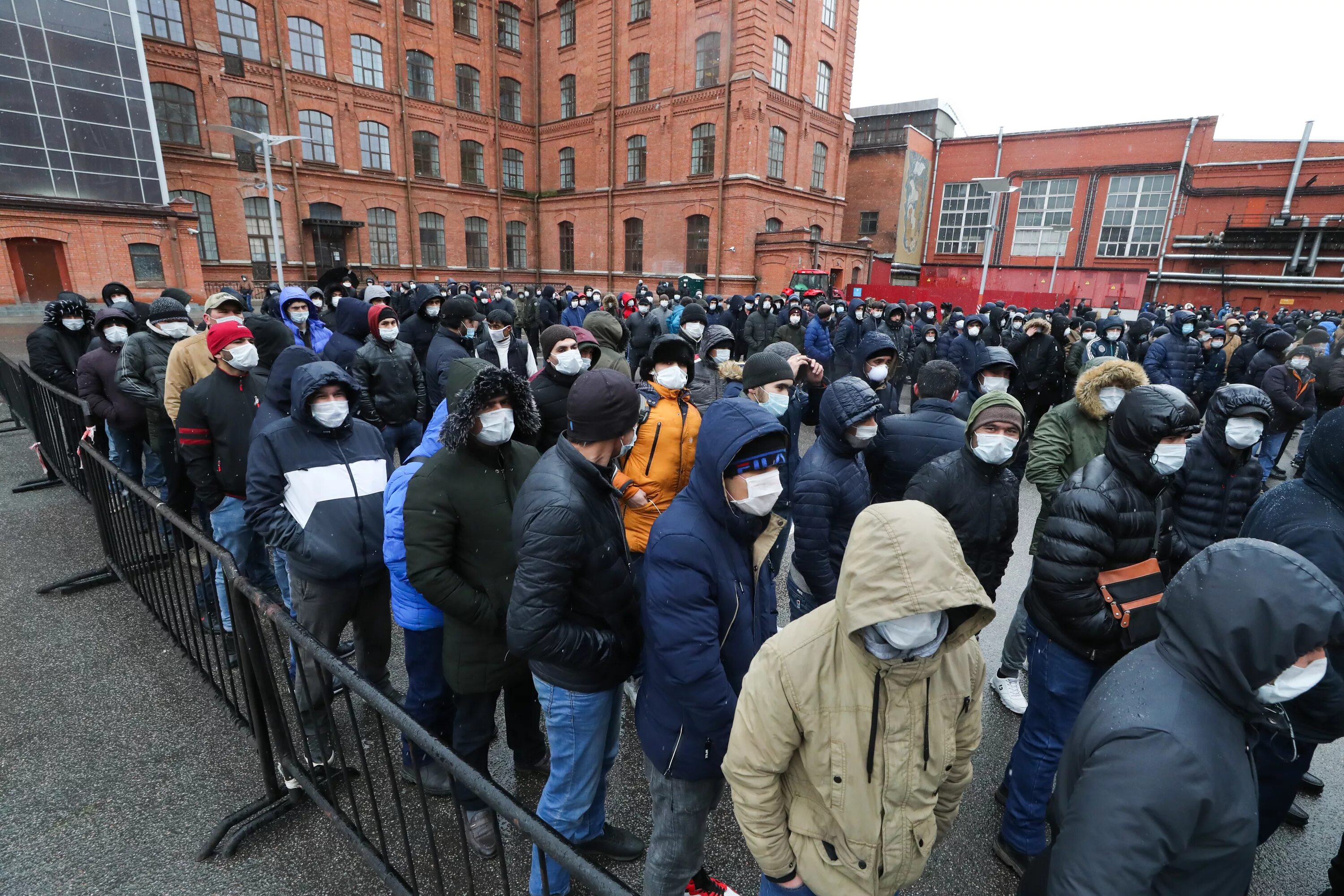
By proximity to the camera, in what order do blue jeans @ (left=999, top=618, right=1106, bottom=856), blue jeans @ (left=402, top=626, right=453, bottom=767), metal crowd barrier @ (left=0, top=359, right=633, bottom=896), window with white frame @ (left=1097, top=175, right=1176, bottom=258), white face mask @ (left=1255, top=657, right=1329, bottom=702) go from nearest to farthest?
white face mask @ (left=1255, top=657, right=1329, bottom=702), metal crowd barrier @ (left=0, top=359, right=633, bottom=896), blue jeans @ (left=999, top=618, right=1106, bottom=856), blue jeans @ (left=402, top=626, right=453, bottom=767), window with white frame @ (left=1097, top=175, right=1176, bottom=258)

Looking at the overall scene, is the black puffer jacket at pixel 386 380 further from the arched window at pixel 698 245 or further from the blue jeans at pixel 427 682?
the arched window at pixel 698 245

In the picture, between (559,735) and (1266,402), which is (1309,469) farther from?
(559,735)

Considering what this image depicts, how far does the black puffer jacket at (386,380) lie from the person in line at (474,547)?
134 inches

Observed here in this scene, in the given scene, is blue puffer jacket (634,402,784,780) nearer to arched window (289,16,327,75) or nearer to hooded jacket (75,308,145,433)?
hooded jacket (75,308,145,433)

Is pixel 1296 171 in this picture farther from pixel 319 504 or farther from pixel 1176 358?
pixel 319 504

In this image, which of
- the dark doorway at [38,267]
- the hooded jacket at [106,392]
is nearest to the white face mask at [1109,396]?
the hooded jacket at [106,392]

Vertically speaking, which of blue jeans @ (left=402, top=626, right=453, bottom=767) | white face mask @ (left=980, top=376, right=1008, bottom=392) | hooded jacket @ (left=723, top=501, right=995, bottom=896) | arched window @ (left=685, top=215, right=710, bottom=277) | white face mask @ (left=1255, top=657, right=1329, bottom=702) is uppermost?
arched window @ (left=685, top=215, right=710, bottom=277)

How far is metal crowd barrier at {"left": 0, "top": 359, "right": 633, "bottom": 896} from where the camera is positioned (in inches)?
69.8

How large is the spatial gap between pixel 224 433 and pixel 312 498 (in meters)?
1.38

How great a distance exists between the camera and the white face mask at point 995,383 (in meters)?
4.95

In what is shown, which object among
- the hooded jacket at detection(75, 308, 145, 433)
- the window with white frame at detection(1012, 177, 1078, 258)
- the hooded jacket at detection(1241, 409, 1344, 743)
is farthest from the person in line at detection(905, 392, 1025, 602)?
the window with white frame at detection(1012, 177, 1078, 258)

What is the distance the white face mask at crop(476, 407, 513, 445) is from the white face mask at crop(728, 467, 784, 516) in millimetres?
1120

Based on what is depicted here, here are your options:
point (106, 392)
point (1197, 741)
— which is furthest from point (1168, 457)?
point (106, 392)

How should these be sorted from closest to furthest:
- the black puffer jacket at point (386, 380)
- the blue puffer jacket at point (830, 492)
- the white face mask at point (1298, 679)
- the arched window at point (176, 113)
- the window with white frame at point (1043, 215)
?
the white face mask at point (1298, 679) → the blue puffer jacket at point (830, 492) → the black puffer jacket at point (386, 380) → the arched window at point (176, 113) → the window with white frame at point (1043, 215)
